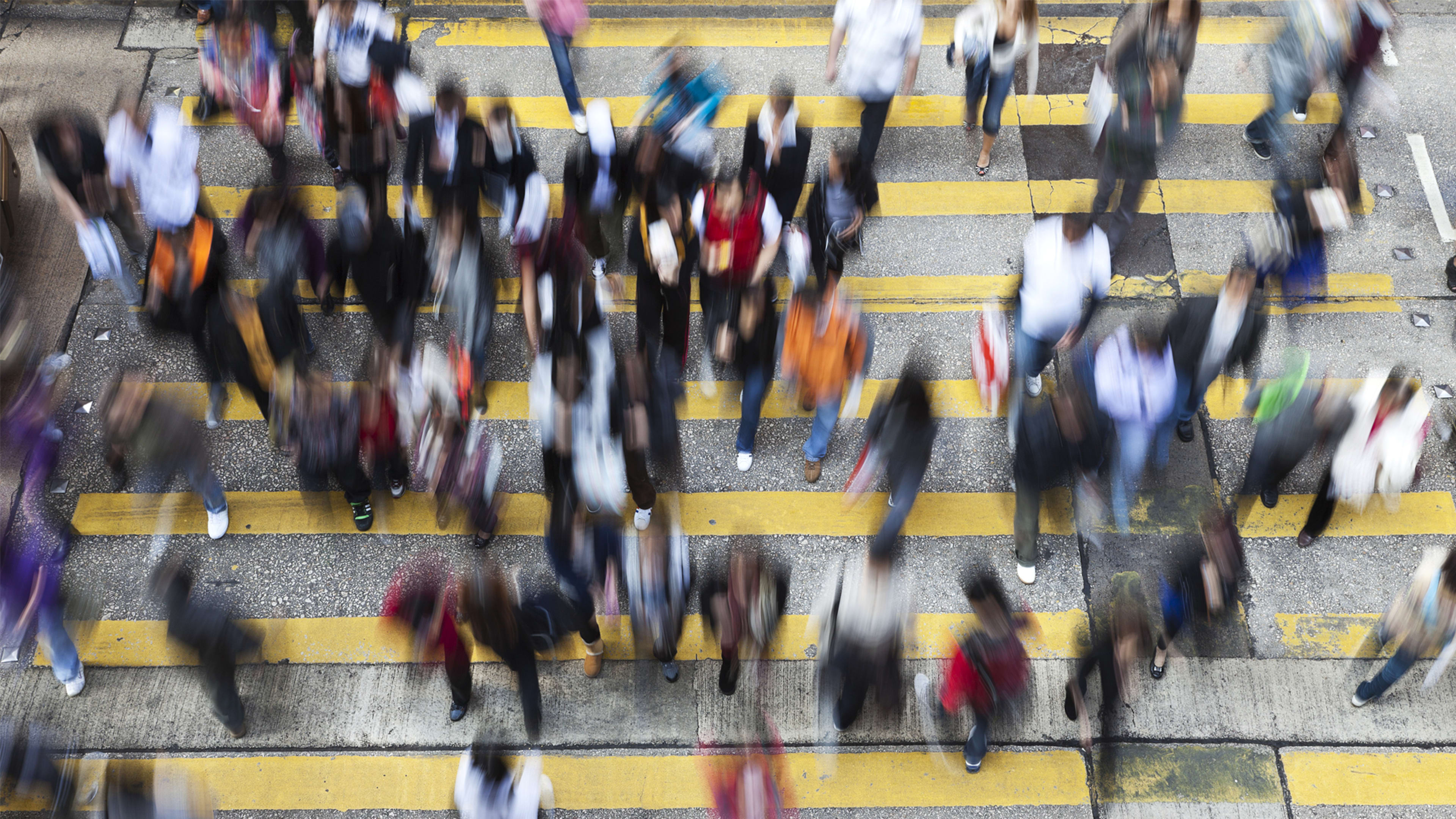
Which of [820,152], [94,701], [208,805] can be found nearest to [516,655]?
[208,805]

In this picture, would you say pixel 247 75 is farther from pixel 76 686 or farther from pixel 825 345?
pixel 825 345

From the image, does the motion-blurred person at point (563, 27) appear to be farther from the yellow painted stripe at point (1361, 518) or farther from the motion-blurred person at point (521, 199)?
the yellow painted stripe at point (1361, 518)

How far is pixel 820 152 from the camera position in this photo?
833 cm

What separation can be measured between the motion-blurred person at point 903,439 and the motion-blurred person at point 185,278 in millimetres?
3919

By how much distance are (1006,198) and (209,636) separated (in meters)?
6.34

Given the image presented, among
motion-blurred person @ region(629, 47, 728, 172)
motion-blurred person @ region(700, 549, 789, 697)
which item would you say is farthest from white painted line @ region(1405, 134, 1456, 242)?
motion-blurred person @ region(700, 549, 789, 697)

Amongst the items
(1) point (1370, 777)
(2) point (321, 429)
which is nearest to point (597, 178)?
(2) point (321, 429)

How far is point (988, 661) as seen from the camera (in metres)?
4.83

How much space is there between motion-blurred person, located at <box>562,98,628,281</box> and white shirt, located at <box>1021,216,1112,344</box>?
2598 millimetres

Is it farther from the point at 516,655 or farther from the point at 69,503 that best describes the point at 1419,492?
the point at 69,503

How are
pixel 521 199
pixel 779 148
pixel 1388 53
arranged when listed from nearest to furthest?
1. pixel 779 148
2. pixel 521 199
3. pixel 1388 53

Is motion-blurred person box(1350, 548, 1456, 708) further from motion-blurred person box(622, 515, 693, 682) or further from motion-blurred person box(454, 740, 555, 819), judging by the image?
motion-blurred person box(454, 740, 555, 819)

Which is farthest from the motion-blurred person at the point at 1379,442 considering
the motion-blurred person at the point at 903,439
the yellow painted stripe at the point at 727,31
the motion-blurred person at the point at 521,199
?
the yellow painted stripe at the point at 727,31

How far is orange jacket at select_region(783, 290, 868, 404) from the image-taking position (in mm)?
5625
